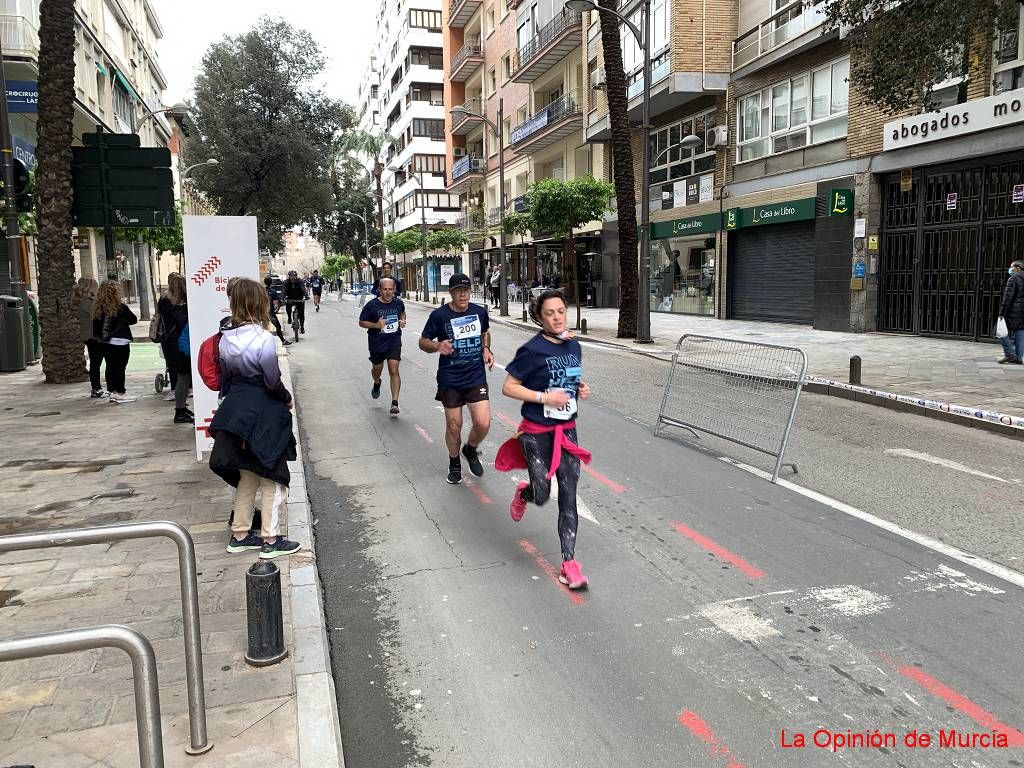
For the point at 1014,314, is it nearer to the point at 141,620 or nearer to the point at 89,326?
the point at 141,620

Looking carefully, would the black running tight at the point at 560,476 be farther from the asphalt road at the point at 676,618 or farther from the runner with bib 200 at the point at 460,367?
the runner with bib 200 at the point at 460,367

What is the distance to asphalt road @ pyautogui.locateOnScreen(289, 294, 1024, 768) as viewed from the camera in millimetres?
3143

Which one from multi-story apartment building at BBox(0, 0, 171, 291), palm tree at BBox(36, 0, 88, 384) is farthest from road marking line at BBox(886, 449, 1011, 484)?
multi-story apartment building at BBox(0, 0, 171, 291)

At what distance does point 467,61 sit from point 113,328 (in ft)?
145

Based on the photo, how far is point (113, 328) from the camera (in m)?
10.4

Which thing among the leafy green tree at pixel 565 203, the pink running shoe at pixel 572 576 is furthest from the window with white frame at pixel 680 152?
the pink running shoe at pixel 572 576

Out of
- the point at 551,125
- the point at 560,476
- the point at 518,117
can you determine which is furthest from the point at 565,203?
the point at 560,476

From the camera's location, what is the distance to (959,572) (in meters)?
Result: 4.69

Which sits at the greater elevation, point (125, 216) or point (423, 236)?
point (423, 236)

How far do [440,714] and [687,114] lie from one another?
2676 centimetres

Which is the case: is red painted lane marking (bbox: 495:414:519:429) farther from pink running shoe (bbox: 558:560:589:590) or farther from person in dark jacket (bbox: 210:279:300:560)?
pink running shoe (bbox: 558:560:589:590)

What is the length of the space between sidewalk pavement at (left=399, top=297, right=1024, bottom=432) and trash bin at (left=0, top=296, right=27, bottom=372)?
11985 mm

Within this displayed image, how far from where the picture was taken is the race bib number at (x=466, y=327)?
6980 millimetres

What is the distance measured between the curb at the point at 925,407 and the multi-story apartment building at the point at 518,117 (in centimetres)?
1753
